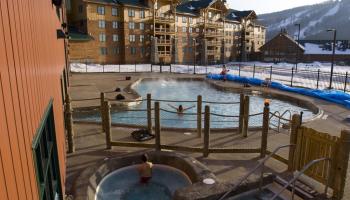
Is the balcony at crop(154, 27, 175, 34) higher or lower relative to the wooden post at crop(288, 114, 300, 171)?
higher

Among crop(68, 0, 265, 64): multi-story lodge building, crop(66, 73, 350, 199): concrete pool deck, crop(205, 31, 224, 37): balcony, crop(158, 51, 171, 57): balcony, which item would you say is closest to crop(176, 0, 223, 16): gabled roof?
crop(68, 0, 265, 64): multi-story lodge building

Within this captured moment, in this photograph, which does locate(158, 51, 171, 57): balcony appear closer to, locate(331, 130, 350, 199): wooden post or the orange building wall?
locate(331, 130, 350, 199): wooden post

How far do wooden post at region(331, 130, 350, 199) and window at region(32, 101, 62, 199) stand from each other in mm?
6503

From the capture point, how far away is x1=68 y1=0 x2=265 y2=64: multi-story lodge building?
50062mm

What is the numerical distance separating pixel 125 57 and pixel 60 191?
1944 inches

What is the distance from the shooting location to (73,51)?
49.0 meters

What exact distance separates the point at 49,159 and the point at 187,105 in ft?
62.1

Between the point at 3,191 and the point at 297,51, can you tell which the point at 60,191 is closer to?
the point at 3,191

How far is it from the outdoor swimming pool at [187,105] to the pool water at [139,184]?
4.51 metres

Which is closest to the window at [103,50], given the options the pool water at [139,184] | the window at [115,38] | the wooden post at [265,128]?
the window at [115,38]

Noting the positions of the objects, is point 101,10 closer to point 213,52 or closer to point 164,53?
point 164,53

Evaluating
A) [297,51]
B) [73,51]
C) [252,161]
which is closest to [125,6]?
[73,51]

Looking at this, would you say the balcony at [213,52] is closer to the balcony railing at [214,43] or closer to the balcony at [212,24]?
the balcony railing at [214,43]

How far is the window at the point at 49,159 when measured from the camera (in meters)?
4.47
